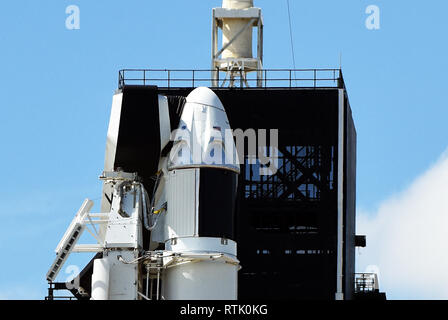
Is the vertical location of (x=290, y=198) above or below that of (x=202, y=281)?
above

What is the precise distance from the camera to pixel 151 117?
253 feet

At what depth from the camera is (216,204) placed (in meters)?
75.7

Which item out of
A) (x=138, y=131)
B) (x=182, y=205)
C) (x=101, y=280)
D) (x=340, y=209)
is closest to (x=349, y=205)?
(x=340, y=209)

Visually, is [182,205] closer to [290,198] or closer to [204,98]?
[204,98]

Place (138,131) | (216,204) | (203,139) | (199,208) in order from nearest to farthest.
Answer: (199,208)
(216,204)
(203,139)
(138,131)

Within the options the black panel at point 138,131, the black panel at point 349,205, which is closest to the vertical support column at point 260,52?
the black panel at point 349,205

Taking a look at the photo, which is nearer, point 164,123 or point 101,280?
point 101,280

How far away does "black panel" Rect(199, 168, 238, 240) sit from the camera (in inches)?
2970

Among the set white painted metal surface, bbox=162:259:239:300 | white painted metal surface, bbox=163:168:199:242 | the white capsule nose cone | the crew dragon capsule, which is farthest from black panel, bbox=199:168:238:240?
the white capsule nose cone

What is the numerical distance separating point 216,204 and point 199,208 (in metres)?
0.81

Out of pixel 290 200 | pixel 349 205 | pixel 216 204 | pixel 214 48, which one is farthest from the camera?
pixel 349 205

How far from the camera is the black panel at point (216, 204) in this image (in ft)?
247
